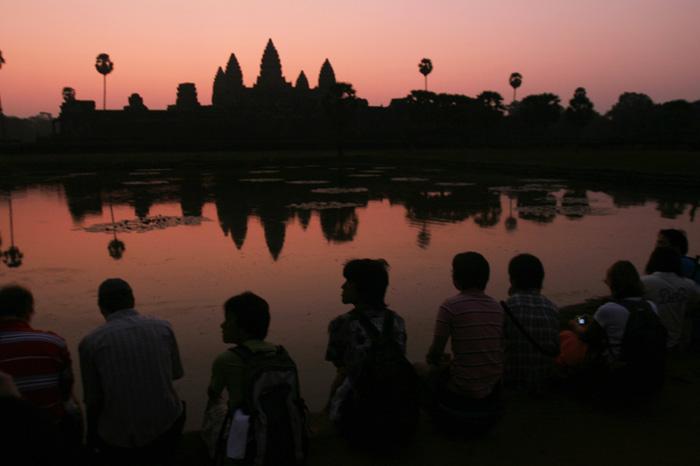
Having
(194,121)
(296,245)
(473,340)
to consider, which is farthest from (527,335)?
(194,121)

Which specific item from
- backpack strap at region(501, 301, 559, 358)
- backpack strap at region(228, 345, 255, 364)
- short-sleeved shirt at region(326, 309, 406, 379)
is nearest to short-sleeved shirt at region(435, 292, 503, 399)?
backpack strap at region(501, 301, 559, 358)

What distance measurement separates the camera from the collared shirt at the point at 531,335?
374cm

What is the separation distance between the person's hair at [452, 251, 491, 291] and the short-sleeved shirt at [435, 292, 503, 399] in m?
0.08

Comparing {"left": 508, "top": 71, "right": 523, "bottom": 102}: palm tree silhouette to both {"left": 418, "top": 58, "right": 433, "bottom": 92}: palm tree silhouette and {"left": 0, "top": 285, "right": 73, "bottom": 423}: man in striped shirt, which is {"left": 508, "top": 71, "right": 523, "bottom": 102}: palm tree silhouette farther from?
{"left": 0, "top": 285, "right": 73, "bottom": 423}: man in striped shirt

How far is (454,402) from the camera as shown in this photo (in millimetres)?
3516

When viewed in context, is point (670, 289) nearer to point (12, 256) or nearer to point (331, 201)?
point (12, 256)

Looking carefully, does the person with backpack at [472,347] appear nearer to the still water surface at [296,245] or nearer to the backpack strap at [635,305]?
the backpack strap at [635,305]

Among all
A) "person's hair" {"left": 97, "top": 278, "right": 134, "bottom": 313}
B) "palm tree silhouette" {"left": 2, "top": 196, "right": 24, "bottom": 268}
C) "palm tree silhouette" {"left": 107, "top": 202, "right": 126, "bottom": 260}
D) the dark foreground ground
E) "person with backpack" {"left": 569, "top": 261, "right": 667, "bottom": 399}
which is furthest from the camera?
"palm tree silhouette" {"left": 107, "top": 202, "right": 126, "bottom": 260}

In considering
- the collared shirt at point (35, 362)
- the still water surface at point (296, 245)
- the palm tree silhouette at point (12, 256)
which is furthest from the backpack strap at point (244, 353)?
the palm tree silhouette at point (12, 256)

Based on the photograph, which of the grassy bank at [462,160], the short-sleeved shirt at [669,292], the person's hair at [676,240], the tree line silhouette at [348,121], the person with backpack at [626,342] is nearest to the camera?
the person with backpack at [626,342]

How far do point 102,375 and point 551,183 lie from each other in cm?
2663

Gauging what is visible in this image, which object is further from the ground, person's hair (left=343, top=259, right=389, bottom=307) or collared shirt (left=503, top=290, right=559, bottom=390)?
person's hair (left=343, top=259, right=389, bottom=307)

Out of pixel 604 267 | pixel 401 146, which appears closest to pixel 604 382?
pixel 604 267

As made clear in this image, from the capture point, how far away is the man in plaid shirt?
3736mm
